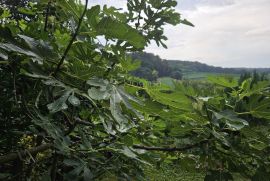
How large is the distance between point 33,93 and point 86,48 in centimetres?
40

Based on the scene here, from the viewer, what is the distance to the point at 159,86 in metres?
1.68

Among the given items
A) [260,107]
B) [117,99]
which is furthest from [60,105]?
[260,107]

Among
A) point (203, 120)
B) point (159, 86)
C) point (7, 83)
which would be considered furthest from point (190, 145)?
point (7, 83)

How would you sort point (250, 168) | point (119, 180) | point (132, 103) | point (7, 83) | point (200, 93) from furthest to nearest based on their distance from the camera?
point (119, 180) → point (7, 83) → point (250, 168) → point (200, 93) → point (132, 103)

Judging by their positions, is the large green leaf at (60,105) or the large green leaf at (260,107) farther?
the large green leaf at (260,107)

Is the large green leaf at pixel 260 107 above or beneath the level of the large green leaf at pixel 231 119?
above

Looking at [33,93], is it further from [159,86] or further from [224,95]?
[224,95]

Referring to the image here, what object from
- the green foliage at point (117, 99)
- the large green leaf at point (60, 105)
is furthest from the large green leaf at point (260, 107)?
the large green leaf at point (60, 105)

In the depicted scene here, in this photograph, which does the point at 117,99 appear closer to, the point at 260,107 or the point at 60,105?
the point at 60,105

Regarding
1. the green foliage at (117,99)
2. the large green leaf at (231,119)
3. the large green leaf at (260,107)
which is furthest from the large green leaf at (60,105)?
the large green leaf at (260,107)

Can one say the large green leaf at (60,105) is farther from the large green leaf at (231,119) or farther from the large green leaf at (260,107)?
the large green leaf at (260,107)

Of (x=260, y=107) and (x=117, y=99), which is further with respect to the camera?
(x=260, y=107)

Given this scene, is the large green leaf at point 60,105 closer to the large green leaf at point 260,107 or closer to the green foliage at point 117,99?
the green foliage at point 117,99

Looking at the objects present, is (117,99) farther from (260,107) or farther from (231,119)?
(260,107)
